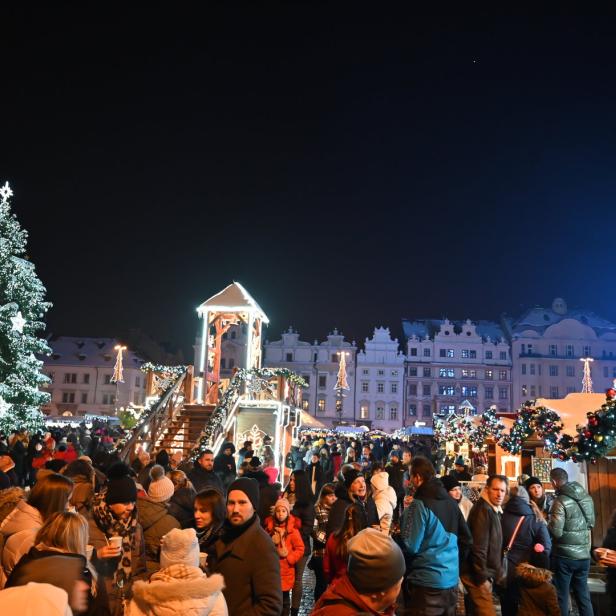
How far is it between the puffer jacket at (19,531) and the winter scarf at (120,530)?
0.56 metres

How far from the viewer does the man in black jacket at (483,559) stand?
19.1ft

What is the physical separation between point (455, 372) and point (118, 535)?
68.3 m

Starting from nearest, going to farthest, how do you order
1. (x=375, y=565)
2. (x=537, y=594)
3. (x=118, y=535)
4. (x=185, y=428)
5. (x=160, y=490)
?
(x=375, y=565), (x=118, y=535), (x=160, y=490), (x=537, y=594), (x=185, y=428)

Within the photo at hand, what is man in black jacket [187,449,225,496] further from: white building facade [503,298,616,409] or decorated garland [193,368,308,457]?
white building facade [503,298,616,409]

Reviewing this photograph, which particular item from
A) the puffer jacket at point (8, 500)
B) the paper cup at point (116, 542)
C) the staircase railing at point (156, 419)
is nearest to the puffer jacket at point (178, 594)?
the paper cup at point (116, 542)

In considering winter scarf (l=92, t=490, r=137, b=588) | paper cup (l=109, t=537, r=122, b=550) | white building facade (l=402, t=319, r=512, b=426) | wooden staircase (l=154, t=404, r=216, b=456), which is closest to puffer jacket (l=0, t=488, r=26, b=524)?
winter scarf (l=92, t=490, r=137, b=588)

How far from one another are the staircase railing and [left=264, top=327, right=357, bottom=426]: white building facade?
158ft

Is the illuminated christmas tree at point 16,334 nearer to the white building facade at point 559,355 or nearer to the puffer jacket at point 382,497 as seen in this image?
the puffer jacket at point 382,497

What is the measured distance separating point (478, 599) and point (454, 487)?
1431 millimetres

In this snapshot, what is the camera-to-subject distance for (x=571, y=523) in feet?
23.9

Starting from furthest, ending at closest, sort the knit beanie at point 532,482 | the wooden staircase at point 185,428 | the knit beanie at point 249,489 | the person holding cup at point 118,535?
the wooden staircase at point 185,428, the knit beanie at point 532,482, the person holding cup at point 118,535, the knit beanie at point 249,489

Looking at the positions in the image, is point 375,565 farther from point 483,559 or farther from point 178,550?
point 483,559

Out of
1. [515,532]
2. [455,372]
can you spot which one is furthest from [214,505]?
[455,372]

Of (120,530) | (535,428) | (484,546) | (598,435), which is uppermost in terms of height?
(535,428)
